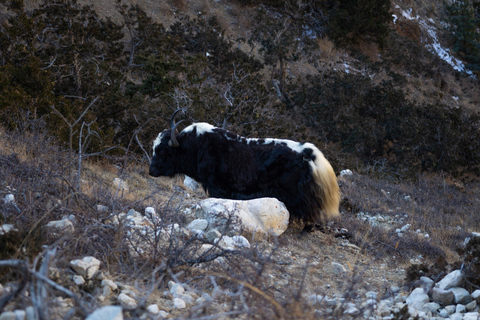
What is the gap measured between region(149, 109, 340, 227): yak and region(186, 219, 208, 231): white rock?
1432 millimetres

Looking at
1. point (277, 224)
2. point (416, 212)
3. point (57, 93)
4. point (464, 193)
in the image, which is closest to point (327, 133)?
point (464, 193)

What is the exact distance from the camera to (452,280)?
3549mm

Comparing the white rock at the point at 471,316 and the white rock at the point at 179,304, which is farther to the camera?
the white rock at the point at 471,316

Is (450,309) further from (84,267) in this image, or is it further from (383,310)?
(84,267)

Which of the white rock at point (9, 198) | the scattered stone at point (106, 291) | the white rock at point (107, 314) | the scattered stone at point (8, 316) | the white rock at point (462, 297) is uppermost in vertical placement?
the white rock at point (107, 314)

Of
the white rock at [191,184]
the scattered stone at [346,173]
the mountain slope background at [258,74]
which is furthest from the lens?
the scattered stone at [346,173]

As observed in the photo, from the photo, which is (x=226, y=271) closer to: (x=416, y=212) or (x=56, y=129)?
(x=56, y=129)

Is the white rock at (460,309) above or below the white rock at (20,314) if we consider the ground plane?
below

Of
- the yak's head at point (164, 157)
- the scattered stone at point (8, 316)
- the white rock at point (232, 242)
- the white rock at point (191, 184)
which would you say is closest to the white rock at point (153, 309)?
the scattered stone at point (8, 316)

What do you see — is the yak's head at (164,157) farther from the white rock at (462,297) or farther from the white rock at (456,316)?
the white rock at (456,316)

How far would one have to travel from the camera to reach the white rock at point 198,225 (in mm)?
4574

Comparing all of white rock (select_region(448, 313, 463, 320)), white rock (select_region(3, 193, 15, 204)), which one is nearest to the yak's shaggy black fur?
white rock (select_region(448, 313, 463, 320))

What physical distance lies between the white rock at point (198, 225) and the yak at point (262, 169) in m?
1.43

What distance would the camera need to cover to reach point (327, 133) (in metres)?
15.3
